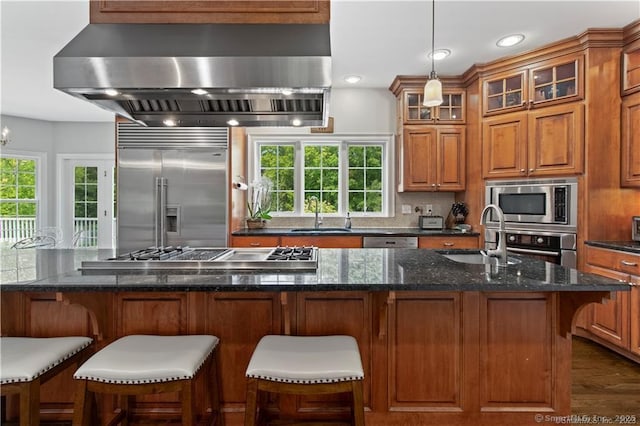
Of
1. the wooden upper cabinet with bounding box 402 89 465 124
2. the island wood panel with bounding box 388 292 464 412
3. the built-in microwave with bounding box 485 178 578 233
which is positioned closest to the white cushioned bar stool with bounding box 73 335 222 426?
the island wood panel with bounding box 388 292 464 412

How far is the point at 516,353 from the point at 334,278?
100cm

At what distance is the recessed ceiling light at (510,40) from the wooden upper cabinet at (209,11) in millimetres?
2231

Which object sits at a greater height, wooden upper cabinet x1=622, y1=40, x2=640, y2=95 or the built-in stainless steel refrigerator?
wooden upper cabinet x1=622, y1=40, x2=640, y2=95

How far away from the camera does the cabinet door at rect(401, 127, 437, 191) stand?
Answer: 4012 mm

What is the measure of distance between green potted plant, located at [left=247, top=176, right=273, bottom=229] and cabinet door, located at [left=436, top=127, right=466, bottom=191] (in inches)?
82.8

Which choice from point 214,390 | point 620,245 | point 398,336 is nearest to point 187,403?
point 214,390

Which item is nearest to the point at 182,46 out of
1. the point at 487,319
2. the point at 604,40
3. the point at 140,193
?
the point at 487,319

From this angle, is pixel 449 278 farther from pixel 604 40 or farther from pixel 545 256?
pixel 604 40

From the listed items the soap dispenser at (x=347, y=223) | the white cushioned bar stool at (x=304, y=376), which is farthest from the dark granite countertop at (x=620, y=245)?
the white cushioned bar stool at (x=304, y=376)

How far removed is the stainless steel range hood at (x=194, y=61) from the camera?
152 cm

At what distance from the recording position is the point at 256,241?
3.77 m

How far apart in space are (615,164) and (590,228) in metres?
0.61

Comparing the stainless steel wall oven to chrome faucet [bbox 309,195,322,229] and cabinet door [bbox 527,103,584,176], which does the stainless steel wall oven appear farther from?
chrome faucet [bbox 309,195,322,229]

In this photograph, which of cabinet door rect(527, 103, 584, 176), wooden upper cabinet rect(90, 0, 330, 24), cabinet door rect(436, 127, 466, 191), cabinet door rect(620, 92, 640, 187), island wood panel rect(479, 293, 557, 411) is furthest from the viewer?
cabinet door rect(436, 127, 466, 191)
